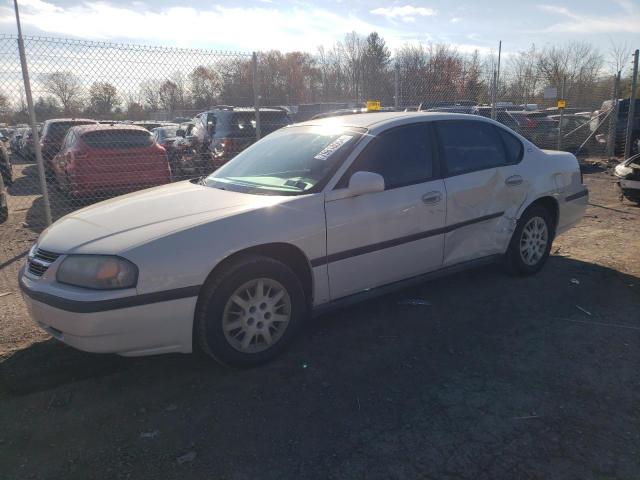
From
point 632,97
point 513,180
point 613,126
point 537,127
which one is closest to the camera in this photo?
point 513,180

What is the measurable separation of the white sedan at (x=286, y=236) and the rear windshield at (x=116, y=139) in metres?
5.25

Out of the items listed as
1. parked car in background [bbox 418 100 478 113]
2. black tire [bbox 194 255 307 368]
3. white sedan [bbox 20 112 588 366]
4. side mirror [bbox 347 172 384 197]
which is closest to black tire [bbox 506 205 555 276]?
white sedan [bbox 20 112 588 366]

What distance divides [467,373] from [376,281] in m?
0.97

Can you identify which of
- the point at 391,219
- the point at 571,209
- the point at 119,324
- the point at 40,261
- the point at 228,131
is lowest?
the point at 119,324

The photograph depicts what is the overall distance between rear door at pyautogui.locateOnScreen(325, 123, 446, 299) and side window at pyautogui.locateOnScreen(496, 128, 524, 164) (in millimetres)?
1000

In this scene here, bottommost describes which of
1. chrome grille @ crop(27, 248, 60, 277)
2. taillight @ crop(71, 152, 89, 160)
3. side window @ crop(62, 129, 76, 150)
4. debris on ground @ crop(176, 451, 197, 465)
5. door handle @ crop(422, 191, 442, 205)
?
debris on ground @ crop(176, 451, 197, 465)

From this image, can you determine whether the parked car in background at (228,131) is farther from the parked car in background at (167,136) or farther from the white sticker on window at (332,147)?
the white sticker on window at (332,147)

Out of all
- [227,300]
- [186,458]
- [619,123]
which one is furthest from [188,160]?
[619,123]

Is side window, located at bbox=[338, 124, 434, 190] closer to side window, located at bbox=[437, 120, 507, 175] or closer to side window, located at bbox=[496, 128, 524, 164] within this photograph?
side window, located at bbox=[437, 120, 507, 175]

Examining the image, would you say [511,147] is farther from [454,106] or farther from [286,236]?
[454,106]

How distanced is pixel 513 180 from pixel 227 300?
302 cm

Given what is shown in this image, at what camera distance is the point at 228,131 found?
10523 millimetres

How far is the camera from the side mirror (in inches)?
141

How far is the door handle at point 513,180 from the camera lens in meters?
4.73
